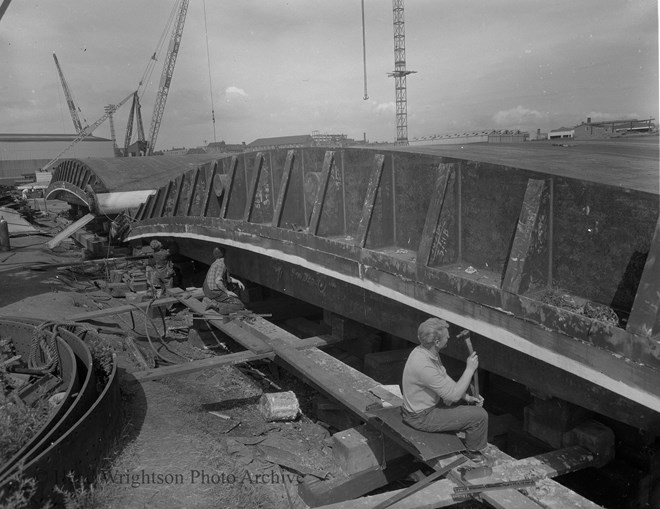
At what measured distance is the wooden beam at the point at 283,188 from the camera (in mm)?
8163

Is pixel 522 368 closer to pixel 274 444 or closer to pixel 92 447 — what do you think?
pixel 274 444

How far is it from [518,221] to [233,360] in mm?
4356

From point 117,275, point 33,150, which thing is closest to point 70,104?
point 33,150

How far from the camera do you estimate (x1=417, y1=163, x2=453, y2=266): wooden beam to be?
533 centimetres

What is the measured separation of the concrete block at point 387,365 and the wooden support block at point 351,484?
5.47 ft

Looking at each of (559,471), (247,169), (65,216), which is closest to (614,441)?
(559,471)

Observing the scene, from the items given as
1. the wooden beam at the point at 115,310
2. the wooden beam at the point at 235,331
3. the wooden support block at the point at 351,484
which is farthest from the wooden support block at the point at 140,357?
the wooden support block at the point at 351,484

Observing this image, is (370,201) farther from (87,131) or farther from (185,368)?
(87,131)

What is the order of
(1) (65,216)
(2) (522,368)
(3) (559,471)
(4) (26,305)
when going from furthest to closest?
(1) (65,216) < (4) (26,305) < (2) (522,368) < (3) (559,471)

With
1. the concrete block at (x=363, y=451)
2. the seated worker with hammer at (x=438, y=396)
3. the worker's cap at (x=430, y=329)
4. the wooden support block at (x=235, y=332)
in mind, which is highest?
the worker's cap at (x=430, y=329)

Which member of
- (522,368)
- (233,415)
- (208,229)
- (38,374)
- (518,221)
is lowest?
(233,415)

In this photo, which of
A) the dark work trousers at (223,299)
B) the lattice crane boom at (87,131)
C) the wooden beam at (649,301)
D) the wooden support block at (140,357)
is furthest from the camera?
the lattice crane boom at (87,131)

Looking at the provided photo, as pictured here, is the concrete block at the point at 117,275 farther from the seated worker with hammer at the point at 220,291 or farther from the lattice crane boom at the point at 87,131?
the lattice crane boom at the point at 87,131

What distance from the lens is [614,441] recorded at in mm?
5023
